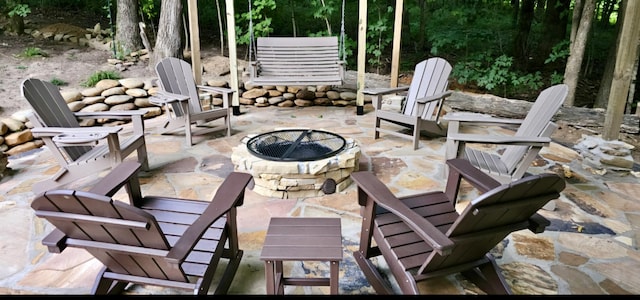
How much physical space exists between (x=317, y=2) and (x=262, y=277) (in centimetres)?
547

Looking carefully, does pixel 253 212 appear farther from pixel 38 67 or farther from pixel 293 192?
pixel 38 67

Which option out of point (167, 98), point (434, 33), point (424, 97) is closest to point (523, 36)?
point (434, 33)

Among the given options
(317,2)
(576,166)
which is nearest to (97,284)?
(576,166)

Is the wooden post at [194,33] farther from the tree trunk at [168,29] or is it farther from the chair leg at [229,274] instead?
the chair leg at [229,274]

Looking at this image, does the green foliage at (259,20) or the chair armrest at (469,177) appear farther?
the green foliage at (259,20)

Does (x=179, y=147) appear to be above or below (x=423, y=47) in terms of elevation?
below

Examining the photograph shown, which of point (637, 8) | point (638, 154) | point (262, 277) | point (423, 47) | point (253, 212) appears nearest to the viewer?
point (262, 277)

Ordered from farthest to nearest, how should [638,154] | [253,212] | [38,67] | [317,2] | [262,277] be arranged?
[317,2] < [38,67] < [638,154] < [253,212] < [262,277]

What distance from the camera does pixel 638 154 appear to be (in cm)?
403

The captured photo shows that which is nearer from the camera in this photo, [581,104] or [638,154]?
[638,154]

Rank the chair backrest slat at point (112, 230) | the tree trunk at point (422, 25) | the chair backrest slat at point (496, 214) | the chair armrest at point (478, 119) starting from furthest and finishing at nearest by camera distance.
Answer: the tree trunk at point (422, 25), the chair armrest at point (478, 119), the chair backrest slat at point (496, 214), the chair backrest slat at point (112, 230)

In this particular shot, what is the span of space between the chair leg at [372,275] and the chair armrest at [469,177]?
58 cm

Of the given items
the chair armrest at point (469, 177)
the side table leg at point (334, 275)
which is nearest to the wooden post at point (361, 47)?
the chair armrest at point (469, 177)

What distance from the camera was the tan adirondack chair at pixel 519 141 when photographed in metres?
2.51
